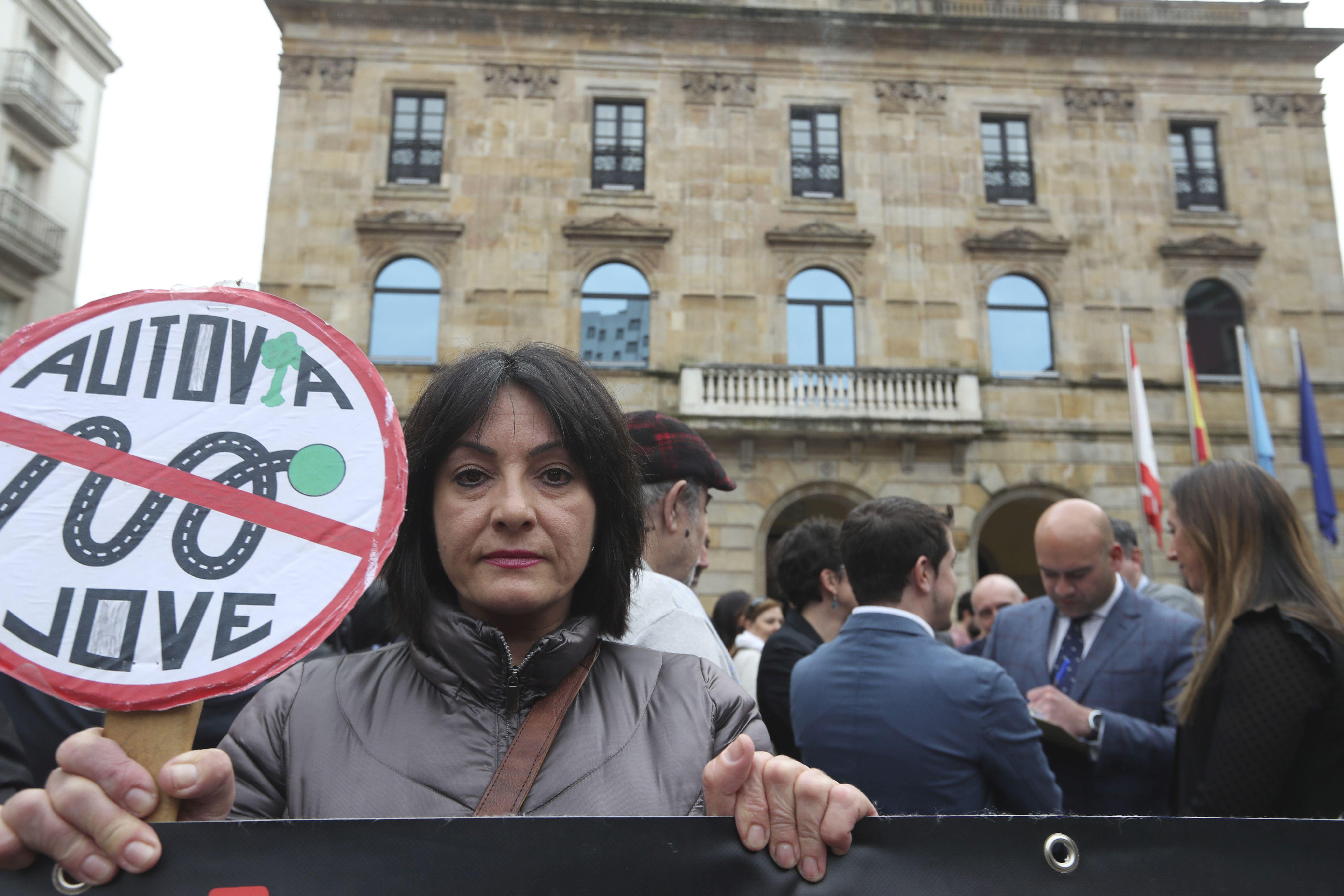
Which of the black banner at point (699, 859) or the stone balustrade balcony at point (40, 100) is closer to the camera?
the black banner at point (699, 859)

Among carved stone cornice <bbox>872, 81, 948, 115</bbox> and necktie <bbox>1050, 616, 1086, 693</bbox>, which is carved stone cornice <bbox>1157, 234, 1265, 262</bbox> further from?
necktie <bbox>1050, 616, 1086, 693</bbox>

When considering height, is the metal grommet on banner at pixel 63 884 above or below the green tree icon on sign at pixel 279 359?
below

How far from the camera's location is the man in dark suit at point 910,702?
108 inches

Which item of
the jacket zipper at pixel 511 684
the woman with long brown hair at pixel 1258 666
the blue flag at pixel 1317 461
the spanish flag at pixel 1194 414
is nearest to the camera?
the jacket zipper at pixel 511 684

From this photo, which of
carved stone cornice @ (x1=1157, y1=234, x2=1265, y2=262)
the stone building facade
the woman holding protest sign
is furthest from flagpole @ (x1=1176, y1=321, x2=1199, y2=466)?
the woman holding protest sign

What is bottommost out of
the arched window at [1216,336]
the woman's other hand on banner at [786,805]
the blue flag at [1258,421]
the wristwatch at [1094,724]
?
the wristwatch at [1094,724]

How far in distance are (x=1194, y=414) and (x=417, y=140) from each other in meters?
14.4

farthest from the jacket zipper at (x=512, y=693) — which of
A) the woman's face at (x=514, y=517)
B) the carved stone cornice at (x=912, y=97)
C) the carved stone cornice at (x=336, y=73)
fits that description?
the carved stone cornice at (x=336, y=73)

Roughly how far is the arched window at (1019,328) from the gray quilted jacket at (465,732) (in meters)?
16.1

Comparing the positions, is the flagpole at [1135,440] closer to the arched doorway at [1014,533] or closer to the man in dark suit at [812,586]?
the arched doorway at [1014,533]

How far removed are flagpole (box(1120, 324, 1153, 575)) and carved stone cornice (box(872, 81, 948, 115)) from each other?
5.38 meters

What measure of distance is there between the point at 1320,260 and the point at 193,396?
20.7 meters

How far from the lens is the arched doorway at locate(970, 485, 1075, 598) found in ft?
52.8

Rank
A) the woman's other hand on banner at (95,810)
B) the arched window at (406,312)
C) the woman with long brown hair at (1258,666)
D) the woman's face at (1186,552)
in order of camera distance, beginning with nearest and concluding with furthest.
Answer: the woman's other hand on banner at (95,810) → the woman with long brown hair at (1258,666) → the woman's face at (1186,552) → the arched window at (406,312)
